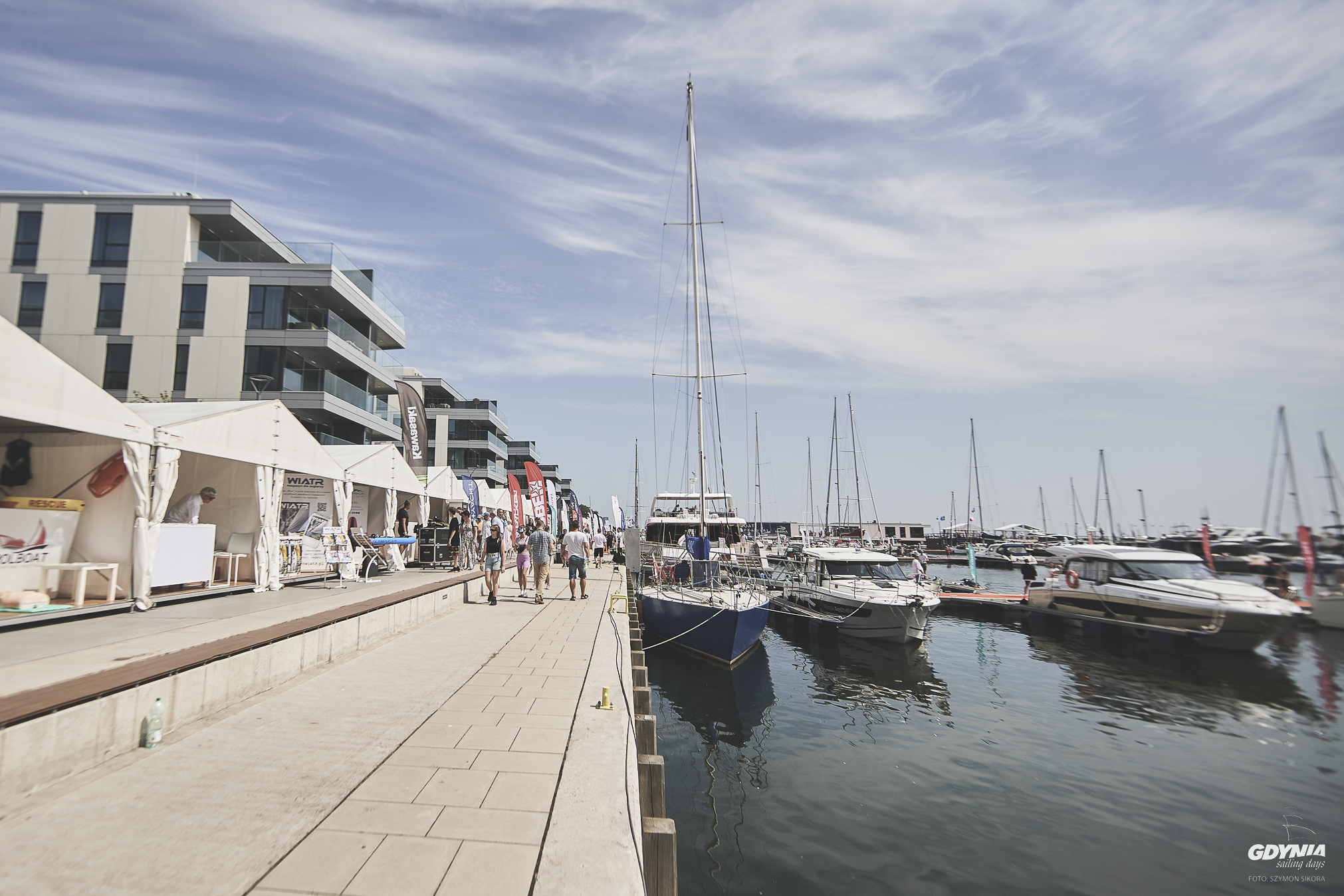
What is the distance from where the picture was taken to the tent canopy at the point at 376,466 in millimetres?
16375

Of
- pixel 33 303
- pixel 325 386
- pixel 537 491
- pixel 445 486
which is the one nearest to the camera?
pixel 445 486

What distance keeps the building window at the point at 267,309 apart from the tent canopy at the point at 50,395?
80.9 ft

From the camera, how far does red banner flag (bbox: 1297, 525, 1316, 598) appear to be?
22078 millimetres

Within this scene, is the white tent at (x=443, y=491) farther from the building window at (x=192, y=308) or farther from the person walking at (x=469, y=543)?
the building window at (x=192, y=308)

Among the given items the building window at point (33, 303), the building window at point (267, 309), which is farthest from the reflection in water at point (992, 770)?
the building window at point (33, 303)

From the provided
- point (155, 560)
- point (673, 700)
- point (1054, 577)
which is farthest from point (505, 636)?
point (1054, 577)

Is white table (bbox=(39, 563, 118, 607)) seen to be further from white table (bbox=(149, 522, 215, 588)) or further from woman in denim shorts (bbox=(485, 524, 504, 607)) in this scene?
woman in denim shorts (bbox=(485, 524, 504, 607))

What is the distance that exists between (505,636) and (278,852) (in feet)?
23.8

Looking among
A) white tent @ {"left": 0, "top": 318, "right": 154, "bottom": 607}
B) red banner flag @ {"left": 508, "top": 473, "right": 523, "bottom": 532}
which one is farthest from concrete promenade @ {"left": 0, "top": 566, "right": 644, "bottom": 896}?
red banner flag @ {"left": 508, "top": 473, "right": 523, "bottom": 532}

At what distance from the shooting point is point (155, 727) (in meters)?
5.13

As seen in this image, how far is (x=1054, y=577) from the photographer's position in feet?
77.7

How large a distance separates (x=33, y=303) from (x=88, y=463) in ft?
95.3

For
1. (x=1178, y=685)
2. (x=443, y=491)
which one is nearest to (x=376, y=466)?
(x=443, y=491)

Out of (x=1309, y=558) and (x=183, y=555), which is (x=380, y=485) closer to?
(x=183, y=555)
